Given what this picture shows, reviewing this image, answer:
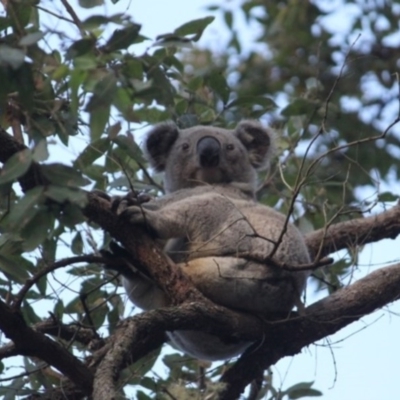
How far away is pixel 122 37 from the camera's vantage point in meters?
2.56

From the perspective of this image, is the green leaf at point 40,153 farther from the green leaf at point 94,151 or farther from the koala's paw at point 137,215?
the green leaf at point 94,151

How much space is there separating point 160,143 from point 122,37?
8.94ft

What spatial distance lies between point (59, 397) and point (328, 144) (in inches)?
192

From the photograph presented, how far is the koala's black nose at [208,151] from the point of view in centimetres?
491

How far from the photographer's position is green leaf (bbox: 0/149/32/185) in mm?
2385

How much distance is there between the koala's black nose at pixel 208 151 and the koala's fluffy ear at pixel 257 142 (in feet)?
1.07

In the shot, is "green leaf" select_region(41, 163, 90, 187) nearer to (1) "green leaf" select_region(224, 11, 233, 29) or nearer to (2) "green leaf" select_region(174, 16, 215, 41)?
(2) "green leaf" select_region(174, 16, 215, 41)

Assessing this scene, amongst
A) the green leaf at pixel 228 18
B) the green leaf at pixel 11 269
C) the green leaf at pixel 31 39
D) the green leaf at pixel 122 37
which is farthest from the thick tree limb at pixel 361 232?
the green leaf at pixel 228 18

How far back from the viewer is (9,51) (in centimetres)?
231

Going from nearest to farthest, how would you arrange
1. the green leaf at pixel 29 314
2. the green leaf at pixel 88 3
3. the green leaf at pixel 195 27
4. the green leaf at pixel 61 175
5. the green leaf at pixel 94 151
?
the green leaf at pixel 61 175
the green leaf at pixel 88 3
the green leaf at pixel 195 27
the green leaf at pixel 94 151
the green leaf at pixel 29 314

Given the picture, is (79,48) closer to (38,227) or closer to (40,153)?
(40,153)

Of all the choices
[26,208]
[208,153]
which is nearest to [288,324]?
[208,153]

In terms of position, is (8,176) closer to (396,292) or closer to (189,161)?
(396,292)

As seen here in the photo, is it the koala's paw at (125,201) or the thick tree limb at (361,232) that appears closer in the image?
the koala's paw at (125,201)
